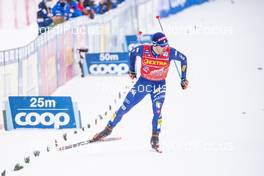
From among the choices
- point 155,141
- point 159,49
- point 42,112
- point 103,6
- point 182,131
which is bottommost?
point 182,131

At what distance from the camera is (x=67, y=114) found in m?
9.45

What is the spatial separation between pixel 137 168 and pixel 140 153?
711mm

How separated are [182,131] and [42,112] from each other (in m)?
2.47

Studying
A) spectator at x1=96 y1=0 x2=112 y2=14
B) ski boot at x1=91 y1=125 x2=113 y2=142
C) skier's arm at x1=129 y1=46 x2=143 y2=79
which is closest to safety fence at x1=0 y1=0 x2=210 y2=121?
spectator at x1=96 y1=0 x2=112 y2=14

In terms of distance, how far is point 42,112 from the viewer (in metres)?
9.50

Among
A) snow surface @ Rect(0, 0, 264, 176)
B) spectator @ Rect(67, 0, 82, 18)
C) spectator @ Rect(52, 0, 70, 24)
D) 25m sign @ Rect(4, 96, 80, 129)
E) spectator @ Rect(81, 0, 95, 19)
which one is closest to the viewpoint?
snow surface @ Rect(0, 0, 264, 176)

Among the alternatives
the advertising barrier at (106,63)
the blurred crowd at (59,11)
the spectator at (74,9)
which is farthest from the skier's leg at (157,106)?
the spectator at (74,9)

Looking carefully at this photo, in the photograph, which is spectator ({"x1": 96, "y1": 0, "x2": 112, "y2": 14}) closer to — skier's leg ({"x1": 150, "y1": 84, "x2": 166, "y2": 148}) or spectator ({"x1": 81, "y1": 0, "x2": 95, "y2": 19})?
spectator ({"x1": 81, "y1": 0, "x2": 95, "y2": 19})

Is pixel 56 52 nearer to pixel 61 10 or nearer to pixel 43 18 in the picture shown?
pixel 43 18

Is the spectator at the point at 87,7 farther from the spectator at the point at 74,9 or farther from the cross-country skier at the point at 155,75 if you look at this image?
the cross-country skier at the point at 155,75

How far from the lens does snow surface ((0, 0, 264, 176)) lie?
24.2ft

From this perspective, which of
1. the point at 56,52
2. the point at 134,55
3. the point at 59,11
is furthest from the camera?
the point at 59,11

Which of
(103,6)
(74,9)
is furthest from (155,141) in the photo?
(103,6)

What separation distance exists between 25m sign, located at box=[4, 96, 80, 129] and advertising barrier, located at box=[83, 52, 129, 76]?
5134 millimetres
